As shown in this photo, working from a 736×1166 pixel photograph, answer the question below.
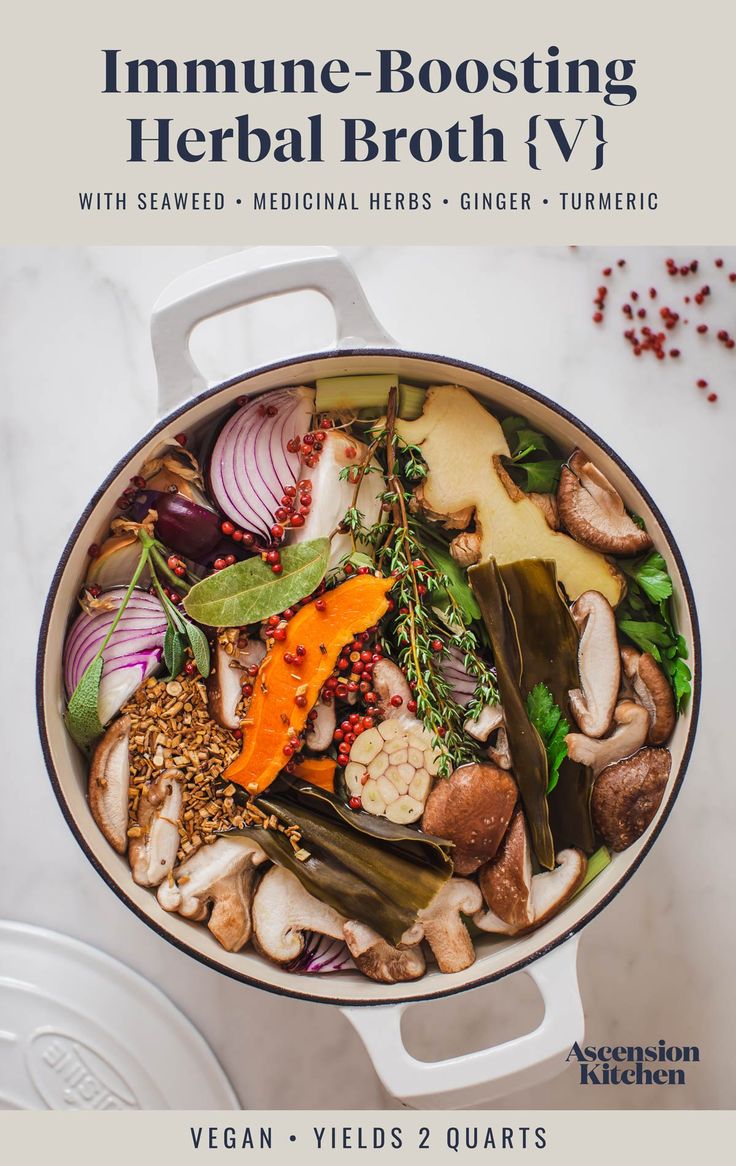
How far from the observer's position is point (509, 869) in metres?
1.34

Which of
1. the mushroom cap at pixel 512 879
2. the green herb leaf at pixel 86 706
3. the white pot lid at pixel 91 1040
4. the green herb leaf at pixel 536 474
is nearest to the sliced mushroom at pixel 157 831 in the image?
the green herb leaf at pixel 86 706

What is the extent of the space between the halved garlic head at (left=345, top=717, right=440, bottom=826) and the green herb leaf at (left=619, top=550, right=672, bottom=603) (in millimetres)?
392

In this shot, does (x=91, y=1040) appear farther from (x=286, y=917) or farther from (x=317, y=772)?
(x=317, y=772)

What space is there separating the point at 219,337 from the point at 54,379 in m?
0.30

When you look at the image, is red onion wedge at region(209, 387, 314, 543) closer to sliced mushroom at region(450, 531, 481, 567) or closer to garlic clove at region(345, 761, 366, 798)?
sliced mushroom at region(450, 531, 481, 567)

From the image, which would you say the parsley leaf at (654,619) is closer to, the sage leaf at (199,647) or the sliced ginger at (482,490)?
the sliced ginger at (482,490)

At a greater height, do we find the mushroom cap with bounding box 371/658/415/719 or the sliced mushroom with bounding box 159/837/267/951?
the mushroom cap with bounding box 371/658/415/719

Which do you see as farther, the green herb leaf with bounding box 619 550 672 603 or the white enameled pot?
the green herb leaf with bounding box 619 550 672 603

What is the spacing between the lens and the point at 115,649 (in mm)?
1334

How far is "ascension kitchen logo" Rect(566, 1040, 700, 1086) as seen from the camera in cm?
162

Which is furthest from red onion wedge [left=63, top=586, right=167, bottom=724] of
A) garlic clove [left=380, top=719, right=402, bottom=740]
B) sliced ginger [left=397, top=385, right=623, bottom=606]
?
sliced ginger [left=397, top=385, right=623, bottom=606]

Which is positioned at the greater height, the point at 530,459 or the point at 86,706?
the point at 530,459

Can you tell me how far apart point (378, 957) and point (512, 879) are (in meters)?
0.23

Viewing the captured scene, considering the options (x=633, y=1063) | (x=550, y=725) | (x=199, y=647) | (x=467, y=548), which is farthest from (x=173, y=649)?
(x=633, y=1063)
